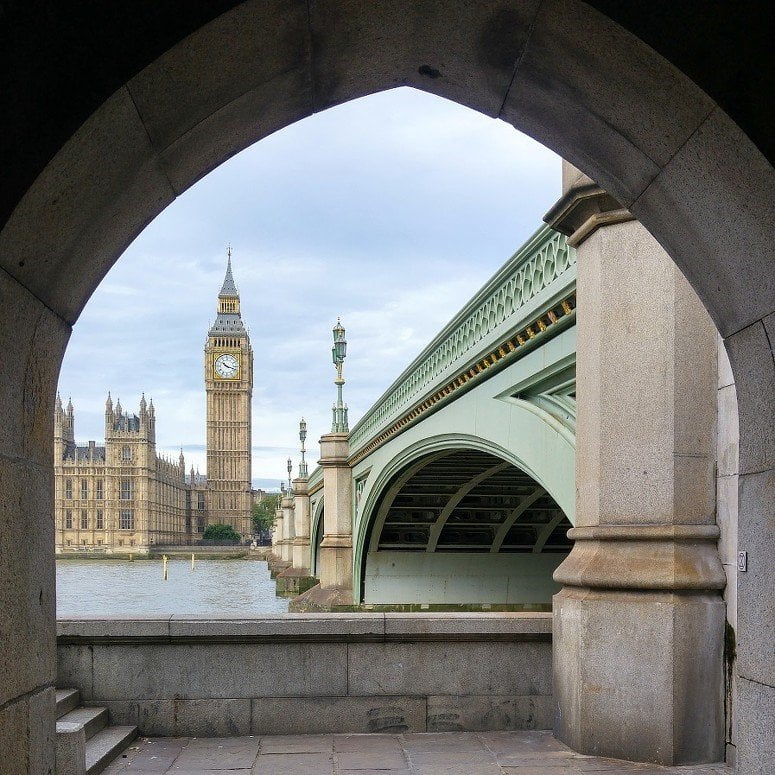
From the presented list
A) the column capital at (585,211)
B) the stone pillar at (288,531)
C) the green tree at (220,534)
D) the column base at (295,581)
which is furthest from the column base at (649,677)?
the green tree at (220,534)

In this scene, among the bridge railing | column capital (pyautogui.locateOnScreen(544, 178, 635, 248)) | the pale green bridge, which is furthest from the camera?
the pale green bridge

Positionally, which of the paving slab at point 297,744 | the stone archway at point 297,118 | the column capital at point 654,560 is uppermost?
the stone archway at point 297,118

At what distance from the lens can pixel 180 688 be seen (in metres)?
6.10

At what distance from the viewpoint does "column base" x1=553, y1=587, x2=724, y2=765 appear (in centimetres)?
524

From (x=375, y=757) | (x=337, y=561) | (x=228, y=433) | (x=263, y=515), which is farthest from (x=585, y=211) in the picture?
(x=263, y=515)

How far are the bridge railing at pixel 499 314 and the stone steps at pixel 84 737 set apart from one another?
434 centimetres

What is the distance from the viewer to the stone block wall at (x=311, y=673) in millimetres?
6062

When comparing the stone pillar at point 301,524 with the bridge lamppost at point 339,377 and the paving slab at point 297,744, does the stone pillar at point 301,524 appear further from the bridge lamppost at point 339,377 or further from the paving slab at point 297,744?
the paving slab at point 297,744

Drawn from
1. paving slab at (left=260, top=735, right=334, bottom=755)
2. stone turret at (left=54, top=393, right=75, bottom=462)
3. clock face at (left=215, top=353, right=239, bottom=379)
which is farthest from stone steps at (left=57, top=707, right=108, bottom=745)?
clock face at (left=215, top=353, right=239, bottom=379)

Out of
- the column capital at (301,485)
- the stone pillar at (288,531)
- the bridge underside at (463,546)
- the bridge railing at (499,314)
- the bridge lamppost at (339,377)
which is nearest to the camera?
the bridge railing at (499,314)

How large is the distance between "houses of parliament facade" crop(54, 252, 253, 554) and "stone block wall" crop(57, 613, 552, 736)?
100.0 meters

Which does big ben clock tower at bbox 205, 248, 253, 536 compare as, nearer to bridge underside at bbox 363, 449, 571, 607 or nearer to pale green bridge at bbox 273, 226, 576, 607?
pale green bridge at bbox 273, 226, 576, 607

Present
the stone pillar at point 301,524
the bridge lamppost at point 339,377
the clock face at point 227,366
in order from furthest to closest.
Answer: the clock face at point 227,366, the stone pillar at point 301,524, the bridge lamppost at point 339,377

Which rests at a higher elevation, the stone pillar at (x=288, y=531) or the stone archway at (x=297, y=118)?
the stone archway at (x=297, y=118)
